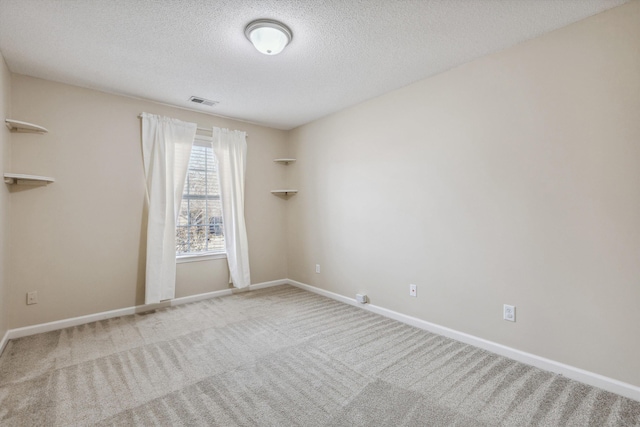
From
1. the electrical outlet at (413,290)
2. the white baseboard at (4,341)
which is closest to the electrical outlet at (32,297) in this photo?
the white baseboard at (4,341)

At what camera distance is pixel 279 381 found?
6.79 ft

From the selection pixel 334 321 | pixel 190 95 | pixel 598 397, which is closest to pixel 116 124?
pixel 190 95

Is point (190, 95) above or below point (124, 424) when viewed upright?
above

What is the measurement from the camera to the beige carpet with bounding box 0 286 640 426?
1.71 meters

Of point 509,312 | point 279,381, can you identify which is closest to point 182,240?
point 279,381

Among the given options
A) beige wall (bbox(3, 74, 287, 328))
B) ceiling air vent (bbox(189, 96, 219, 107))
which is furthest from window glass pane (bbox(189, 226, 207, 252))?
ceiling air vent (bbox(189, 96, 219, 107))

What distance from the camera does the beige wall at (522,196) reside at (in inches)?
75.8

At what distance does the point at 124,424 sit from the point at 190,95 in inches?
122

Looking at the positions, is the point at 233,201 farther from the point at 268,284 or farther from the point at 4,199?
the point at 4,199

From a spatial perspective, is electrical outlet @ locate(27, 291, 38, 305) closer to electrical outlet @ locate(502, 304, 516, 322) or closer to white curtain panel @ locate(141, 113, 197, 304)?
white curtain panel @ locate(141, 113, 197, 304)

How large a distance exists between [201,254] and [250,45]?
2.72 meters

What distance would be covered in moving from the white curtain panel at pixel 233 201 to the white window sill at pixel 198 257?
13 cm

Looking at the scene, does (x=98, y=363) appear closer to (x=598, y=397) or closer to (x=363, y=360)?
(x=363, y=360)

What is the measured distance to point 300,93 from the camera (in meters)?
3.35
